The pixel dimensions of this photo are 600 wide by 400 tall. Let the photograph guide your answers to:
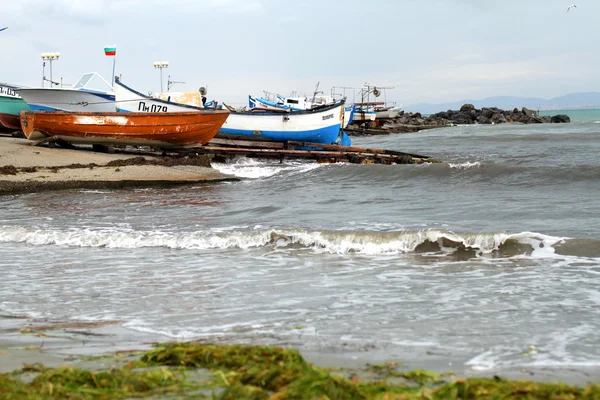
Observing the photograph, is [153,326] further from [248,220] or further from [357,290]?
[248,220]

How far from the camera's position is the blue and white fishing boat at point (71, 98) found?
24.4 m

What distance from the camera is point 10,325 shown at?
17.5 feet

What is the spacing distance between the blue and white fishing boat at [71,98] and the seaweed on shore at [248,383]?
21.4 metres

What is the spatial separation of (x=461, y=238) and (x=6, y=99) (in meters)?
22.9

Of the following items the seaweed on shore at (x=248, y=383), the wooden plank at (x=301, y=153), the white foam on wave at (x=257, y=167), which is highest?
the wooden plank at (x=301, y=153)

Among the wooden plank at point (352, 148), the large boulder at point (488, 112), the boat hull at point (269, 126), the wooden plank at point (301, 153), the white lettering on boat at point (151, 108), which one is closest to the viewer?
the wooden plank at point (301, 153)

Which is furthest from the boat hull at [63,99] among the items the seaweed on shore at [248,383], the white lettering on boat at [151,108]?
the seaweed on shore at [248,383]

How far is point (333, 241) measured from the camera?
31.2 feet

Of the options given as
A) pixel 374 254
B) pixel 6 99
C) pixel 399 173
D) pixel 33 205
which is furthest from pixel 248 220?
pixel 6 99

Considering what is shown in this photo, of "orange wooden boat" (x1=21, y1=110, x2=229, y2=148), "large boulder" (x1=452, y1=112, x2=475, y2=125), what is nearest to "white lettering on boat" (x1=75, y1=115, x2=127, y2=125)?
"orange wooden boat" (x1=21, y1=110, x2=229, y2=148)

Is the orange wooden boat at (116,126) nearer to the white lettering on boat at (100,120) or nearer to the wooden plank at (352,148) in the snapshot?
the white lettering on boat at (100,120)

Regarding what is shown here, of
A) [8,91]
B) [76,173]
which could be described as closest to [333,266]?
[76,173]

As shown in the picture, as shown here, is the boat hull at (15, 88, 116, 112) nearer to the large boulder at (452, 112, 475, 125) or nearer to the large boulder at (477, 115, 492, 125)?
the large boulder at (477, 115, 492, 125)

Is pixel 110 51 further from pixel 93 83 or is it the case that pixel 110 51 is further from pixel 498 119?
pixel 498 119
